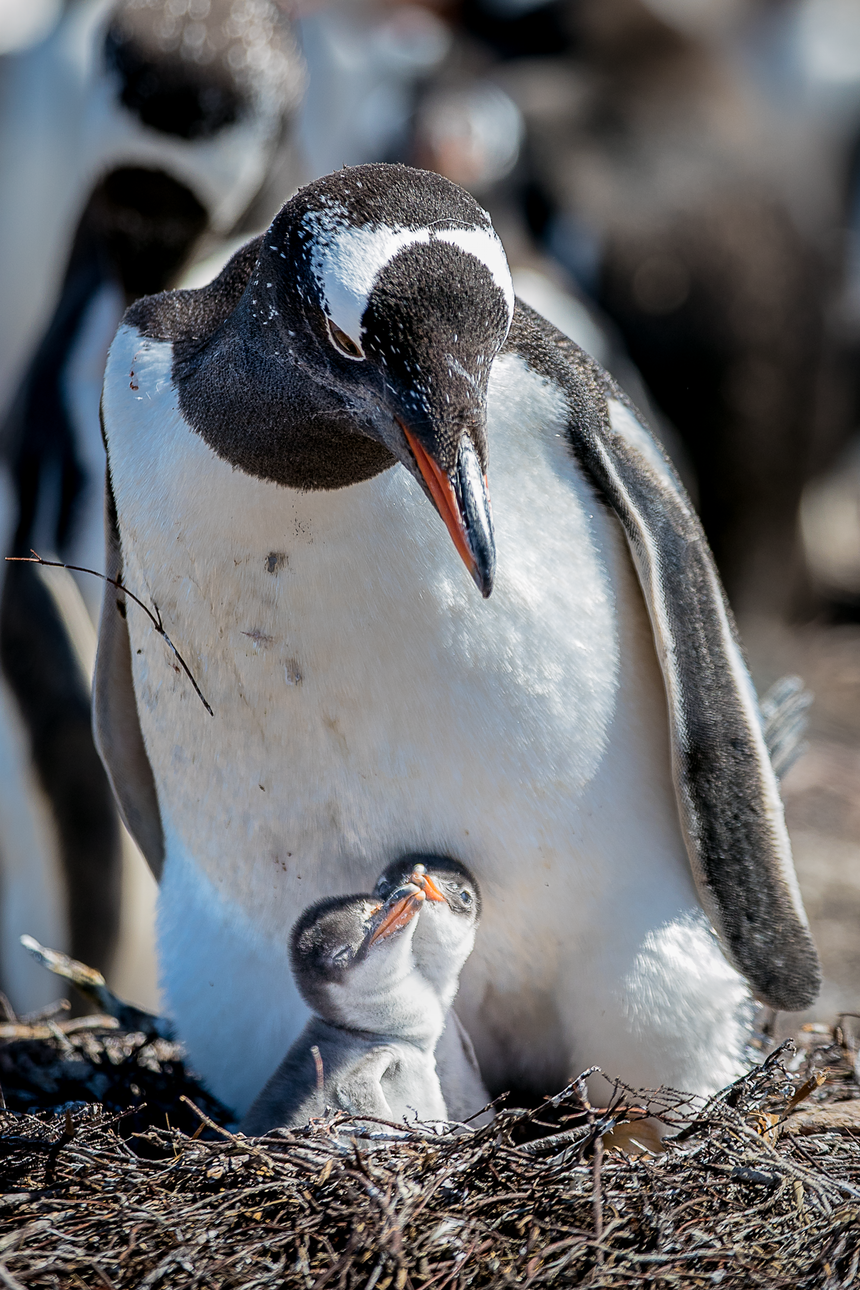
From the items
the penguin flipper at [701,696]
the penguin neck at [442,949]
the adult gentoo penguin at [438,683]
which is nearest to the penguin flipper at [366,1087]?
the penguin neck at [442,949]

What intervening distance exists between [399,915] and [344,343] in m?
0.81

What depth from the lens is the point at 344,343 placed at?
1.88m

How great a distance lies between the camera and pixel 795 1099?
233 centimetres

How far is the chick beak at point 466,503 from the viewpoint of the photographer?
1.77m

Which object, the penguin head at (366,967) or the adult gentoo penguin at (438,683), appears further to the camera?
the penguin head at (366,967)

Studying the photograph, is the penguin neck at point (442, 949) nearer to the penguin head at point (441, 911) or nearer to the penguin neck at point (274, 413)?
the penguin head at point (441, 911)

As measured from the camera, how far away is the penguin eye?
1.86 metres

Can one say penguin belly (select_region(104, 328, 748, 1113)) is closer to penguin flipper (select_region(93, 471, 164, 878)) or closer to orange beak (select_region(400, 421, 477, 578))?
penguin flipper (select_region(93, 471, 164, 878))

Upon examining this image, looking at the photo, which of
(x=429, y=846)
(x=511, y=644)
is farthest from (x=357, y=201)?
(x=429, y=846)

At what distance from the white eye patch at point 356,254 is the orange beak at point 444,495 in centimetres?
15

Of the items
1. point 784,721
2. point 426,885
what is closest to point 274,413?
point 426,885

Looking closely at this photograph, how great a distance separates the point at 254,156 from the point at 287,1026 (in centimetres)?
237

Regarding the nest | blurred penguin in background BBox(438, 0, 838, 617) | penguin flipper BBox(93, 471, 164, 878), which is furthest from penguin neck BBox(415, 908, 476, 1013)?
blurred penguin in background BBox(438, 0, 838, 617)

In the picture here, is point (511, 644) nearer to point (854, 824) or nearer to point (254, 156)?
point (254, 156)
